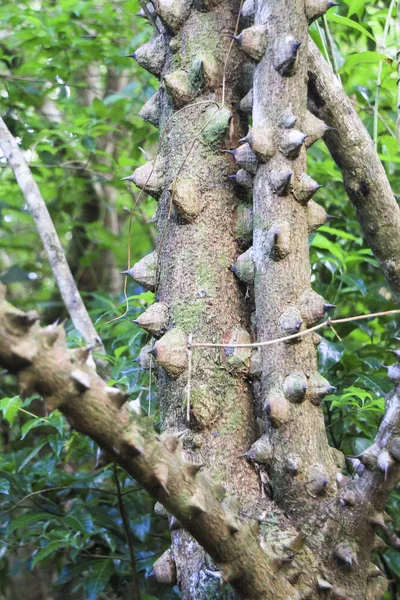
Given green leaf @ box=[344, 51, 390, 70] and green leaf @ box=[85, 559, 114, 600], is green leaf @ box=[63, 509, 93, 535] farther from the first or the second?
green leaf @ box=[344, 51, 390, 70]

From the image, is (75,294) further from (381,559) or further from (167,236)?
(381,559)

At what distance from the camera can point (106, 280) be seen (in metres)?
3.45

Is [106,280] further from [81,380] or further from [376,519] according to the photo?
[81,380]

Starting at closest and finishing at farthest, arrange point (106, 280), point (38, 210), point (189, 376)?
point (189, 376) → point (38, 210) → point (106, 280)

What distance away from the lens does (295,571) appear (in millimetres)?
962

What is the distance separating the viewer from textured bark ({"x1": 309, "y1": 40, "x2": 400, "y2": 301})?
4.10 feet

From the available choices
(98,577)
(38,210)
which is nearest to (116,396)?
(98,577)

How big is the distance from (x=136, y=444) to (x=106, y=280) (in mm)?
2725

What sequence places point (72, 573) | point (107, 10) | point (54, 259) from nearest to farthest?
point (72, 573) < point (54, 259) < point (107, 10)

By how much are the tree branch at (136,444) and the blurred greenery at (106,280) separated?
0.06 meters

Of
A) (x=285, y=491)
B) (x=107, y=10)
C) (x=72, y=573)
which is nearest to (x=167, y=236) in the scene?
(x=285, y=491)

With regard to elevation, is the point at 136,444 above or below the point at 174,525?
above

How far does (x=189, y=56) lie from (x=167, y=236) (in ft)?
1.17

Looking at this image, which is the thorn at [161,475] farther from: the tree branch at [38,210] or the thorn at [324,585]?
the tree branch at [38,210]
